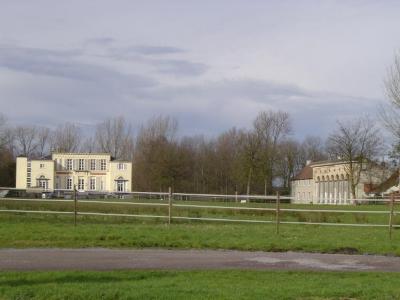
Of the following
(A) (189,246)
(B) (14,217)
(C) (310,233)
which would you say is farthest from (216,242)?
(B) (14,217)

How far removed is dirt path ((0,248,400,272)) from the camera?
41.3 ft

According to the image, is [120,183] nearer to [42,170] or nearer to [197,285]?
[42,170]

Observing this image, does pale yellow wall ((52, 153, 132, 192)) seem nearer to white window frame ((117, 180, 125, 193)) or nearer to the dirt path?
white window frame ((117, 180, 125, 193))

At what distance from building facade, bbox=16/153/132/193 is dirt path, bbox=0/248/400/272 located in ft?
340

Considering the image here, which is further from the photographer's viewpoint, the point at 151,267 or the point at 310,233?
the point at 310,233

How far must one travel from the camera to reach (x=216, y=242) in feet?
56.4

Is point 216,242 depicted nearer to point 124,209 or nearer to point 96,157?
point 124,209

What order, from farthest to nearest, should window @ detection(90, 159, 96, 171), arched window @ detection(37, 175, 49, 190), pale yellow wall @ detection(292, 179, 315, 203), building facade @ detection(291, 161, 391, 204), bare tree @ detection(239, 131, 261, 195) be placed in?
window @ detection(90, 159, 96, 171) < arched window @ detection(37, 175, 49, 190) < pale yellow wall @ detection(292, 179, 315, 203) < building facade @ detection(291, 161, 391, 204) < bare tree @ detection(239, 131, 261, 195)

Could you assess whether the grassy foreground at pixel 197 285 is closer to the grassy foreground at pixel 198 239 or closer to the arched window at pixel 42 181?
the grassy foreground at pixel 198 239

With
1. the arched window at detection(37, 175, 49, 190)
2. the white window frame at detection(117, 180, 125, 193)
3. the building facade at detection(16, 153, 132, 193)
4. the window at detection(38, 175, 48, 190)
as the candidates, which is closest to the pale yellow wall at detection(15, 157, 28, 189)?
the building facade at detection(16, 153, 132, 193)

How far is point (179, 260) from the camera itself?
45.1ft

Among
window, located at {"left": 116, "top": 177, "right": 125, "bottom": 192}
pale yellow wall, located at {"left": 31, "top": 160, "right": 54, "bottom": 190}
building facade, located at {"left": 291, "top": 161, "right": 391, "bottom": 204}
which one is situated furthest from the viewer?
window, located at {"left": 116, "top": 177, "right": 125, "bottom": 192}

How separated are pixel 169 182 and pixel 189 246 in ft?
254

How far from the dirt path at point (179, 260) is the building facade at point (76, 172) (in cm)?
10365
